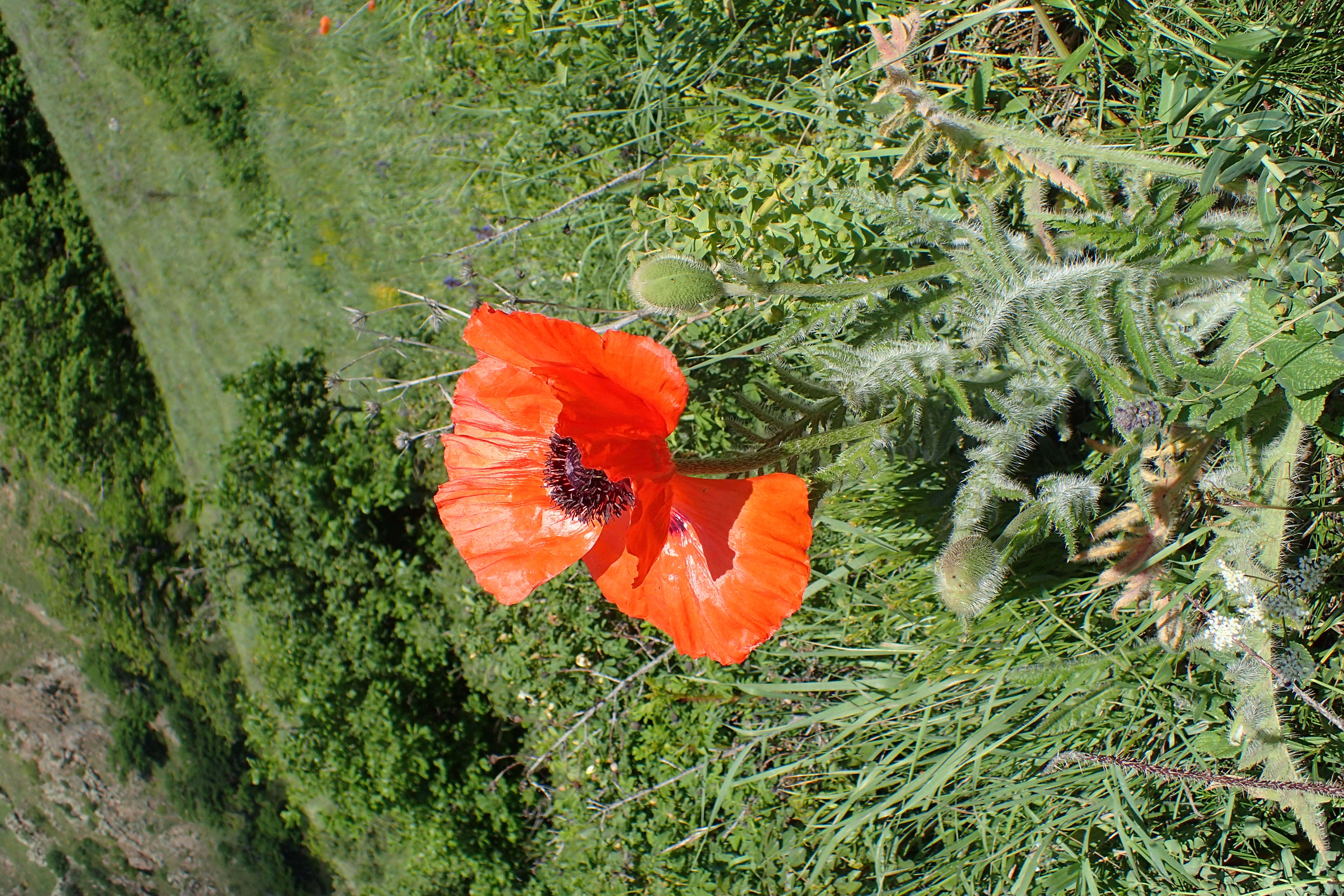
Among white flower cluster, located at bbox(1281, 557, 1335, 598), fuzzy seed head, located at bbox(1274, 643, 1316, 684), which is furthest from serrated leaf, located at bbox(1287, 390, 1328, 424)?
fuzzy seed head, located at bbox(1274, 643, 1316, 684)

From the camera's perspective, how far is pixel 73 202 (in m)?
6.30

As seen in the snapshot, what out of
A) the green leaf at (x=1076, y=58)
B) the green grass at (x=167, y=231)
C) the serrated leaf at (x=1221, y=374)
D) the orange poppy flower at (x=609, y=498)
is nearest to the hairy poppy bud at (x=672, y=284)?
the orange poppy flower at (x=609, y=498)

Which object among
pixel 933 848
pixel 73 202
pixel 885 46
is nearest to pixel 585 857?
pixel 933 848

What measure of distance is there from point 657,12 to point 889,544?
2030 millimetres

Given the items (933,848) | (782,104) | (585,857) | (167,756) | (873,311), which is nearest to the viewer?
(873,311)

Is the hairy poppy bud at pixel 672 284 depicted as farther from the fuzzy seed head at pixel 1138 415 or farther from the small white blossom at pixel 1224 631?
the small white blossom at pixel 1224 631

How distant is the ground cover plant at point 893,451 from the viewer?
200cm

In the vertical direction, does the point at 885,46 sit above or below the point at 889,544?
above

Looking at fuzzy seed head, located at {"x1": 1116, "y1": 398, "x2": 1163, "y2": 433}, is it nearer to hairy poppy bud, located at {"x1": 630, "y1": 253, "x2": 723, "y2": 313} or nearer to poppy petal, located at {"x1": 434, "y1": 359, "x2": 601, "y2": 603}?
hairy poppy bud, located at {"x1": 630, "y1": 253, "x2": 723, "y2": 313}

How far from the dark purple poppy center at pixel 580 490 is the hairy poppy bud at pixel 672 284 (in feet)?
1.36

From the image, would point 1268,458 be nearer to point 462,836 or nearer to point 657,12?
point 657,12

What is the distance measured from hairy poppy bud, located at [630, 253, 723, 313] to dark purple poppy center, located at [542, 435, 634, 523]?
0.41 meters

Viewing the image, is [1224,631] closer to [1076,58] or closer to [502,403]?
[1076,58]

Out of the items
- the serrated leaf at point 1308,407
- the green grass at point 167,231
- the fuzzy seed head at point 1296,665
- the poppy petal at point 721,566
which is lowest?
the fuzzy seed head at point 1296,665
